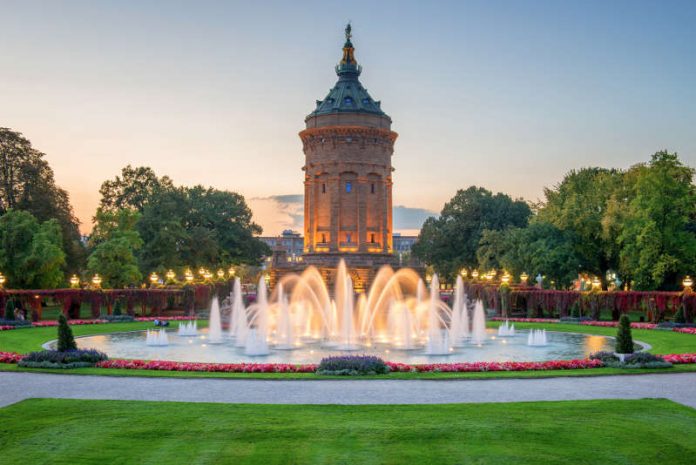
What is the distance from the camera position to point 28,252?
48.5 m

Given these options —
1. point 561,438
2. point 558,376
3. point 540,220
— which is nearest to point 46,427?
point 561,438

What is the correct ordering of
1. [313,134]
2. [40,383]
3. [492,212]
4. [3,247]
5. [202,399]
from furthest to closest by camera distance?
1. [313,134]
2. [492,212]
3. [3,247]
4. [40,383]
5. [202,399]

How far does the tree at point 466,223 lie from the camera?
7800 cm

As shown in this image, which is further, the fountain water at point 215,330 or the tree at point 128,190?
the tree at point 128,190

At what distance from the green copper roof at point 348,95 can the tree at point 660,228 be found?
139ft

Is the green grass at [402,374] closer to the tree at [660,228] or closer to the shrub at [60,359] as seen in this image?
the shrub at [60,359]

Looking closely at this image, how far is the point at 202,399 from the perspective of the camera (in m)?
15.8

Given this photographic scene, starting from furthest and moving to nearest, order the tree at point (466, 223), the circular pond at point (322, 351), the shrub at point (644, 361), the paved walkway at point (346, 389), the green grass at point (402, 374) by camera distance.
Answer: the tree at point (466, 223) < the circular pond at point (322, 351) < the shrub at point (644, 361) < the green grass at point (402, 374) < the paved walkway at point (346, 389)

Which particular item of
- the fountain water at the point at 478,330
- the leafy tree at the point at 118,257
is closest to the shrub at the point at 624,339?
the fountain water at the point at 478,330

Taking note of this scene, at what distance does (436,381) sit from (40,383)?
1037cm

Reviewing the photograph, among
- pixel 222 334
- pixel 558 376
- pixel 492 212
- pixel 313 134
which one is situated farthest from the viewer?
pixel 313 134

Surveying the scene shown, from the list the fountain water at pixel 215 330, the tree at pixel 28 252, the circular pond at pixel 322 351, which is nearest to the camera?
the circular pond at pixel 322 351

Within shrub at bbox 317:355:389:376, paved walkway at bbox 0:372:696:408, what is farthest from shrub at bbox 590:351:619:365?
shrub at bbox 317:355:389:376

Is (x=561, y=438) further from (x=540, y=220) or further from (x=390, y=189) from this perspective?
(x=390, y=189)
